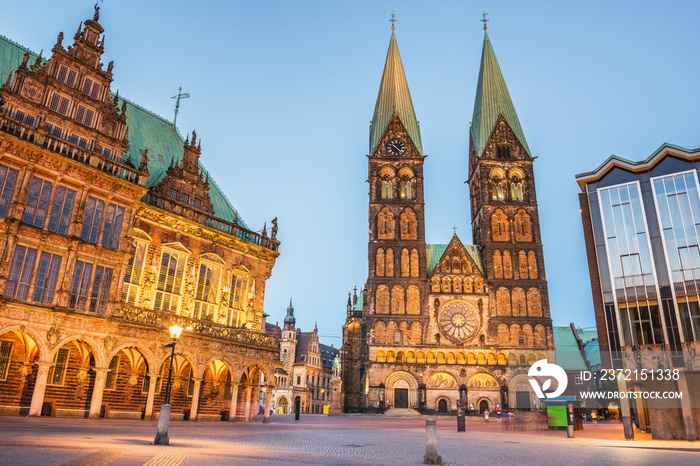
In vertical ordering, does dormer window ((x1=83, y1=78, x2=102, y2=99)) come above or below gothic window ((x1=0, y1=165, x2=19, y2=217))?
above

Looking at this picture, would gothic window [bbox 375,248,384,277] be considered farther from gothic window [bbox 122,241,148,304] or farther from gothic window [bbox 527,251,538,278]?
gothic window [bbox 122,241,148,304]

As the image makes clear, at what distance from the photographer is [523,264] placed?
60688 millimetres

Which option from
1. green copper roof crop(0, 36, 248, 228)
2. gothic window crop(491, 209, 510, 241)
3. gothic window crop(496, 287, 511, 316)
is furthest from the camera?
gothic window crop(491, 209, 510, 241)

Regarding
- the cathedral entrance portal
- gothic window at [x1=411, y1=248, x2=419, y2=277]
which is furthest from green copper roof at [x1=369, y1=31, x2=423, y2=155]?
the cathedral entrance portal

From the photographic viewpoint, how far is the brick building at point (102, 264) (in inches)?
825

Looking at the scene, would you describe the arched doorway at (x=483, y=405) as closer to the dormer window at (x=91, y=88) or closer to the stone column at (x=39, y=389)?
the stone column at (x=39, y=389)

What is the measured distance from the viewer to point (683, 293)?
931 inches

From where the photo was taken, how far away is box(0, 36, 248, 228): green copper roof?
2703 cm

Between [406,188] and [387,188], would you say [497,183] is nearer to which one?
[406,188]

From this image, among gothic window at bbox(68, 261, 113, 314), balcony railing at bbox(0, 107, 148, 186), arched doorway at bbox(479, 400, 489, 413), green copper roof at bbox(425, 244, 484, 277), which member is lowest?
arched doorway at bbox(479, 400, 489, 413)

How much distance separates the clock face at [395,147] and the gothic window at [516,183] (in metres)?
15.1

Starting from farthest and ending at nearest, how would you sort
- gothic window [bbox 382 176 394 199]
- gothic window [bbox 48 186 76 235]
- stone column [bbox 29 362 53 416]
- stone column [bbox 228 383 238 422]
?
gothic window [bbox 382 176 394 199] < stone column [bbox 228 383 238 422] < gothic window [bbox 48 186 76 235] < stone column [bbox 29 362 53 416]

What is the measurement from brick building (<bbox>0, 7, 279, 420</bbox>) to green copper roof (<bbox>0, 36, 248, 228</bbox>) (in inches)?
5.9

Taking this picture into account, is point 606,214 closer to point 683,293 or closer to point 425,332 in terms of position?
point 683,293
